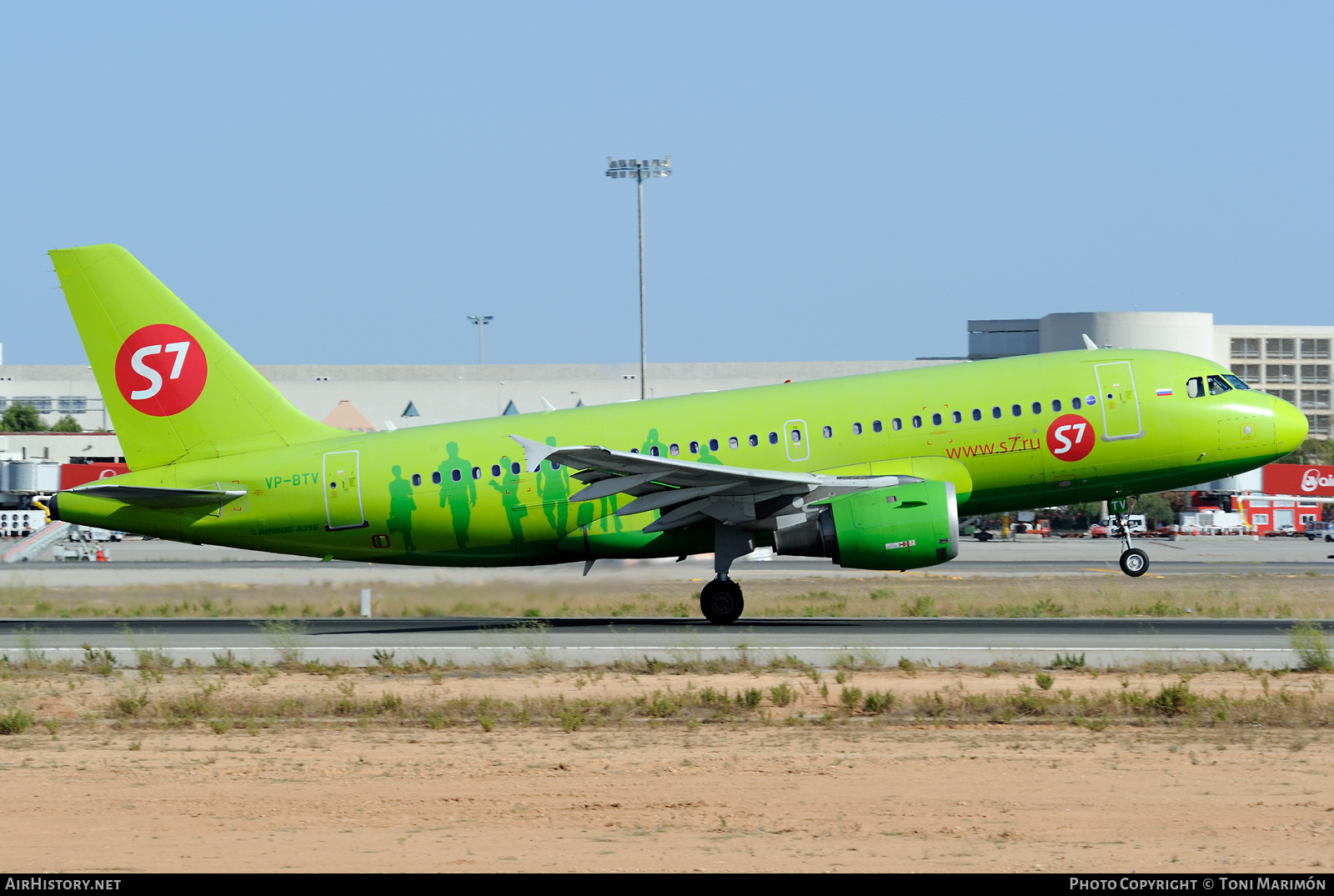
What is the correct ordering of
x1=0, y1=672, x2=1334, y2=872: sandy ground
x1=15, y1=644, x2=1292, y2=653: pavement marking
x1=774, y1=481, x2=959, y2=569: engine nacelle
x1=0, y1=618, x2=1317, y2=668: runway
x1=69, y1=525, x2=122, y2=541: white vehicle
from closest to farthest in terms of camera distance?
x1=0, y1=672, x2=1334, y2=872: sandy ground < x1=0, y1=618, x2=1317, y2=668: runway < x1=15, y1=644, x2=1292, y2=653: pavement marking < x1=774, y1=481, x2=959, y2=569: engine nacelle < x1=69, y1=525, x2=122, y2=541: white vehicle

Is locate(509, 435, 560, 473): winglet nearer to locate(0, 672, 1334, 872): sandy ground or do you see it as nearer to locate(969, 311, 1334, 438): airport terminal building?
locate(0, 672, 1334, 872): sandy ground

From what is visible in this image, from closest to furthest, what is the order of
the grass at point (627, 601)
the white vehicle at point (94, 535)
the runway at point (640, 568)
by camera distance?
the grass at point (627, 601)
the runway at point (640, 568)
the white vehicle at point (94, 535)

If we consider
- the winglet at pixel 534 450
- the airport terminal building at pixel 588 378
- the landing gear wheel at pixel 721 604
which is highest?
the airport terminal building at pixel 588 378

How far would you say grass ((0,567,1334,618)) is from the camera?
28.2m

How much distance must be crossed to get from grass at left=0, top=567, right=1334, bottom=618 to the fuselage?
2.20m

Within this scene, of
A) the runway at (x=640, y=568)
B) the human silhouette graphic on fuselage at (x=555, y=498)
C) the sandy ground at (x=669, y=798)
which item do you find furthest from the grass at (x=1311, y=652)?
the human silhouette graphic on fuselage at (x=555, y=498)

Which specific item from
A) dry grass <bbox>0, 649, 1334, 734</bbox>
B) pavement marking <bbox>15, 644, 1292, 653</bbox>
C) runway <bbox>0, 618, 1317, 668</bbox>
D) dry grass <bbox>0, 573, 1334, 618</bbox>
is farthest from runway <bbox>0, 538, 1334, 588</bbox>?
dry grass <bbox>0, 649, 1334, 734</bbox>

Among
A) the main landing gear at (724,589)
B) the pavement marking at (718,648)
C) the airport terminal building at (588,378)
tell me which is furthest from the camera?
the airport terminal building at (588,378)

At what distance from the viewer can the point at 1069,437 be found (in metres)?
25.3

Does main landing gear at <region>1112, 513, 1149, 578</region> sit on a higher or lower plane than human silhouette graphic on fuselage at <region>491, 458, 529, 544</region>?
lower

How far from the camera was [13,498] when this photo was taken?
8356cm

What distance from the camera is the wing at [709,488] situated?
24.0 metres

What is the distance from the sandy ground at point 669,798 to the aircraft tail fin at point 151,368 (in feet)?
34.5

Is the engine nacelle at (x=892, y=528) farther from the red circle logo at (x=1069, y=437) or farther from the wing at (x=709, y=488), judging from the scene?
the red circle logo at (x=1069, y=437)
